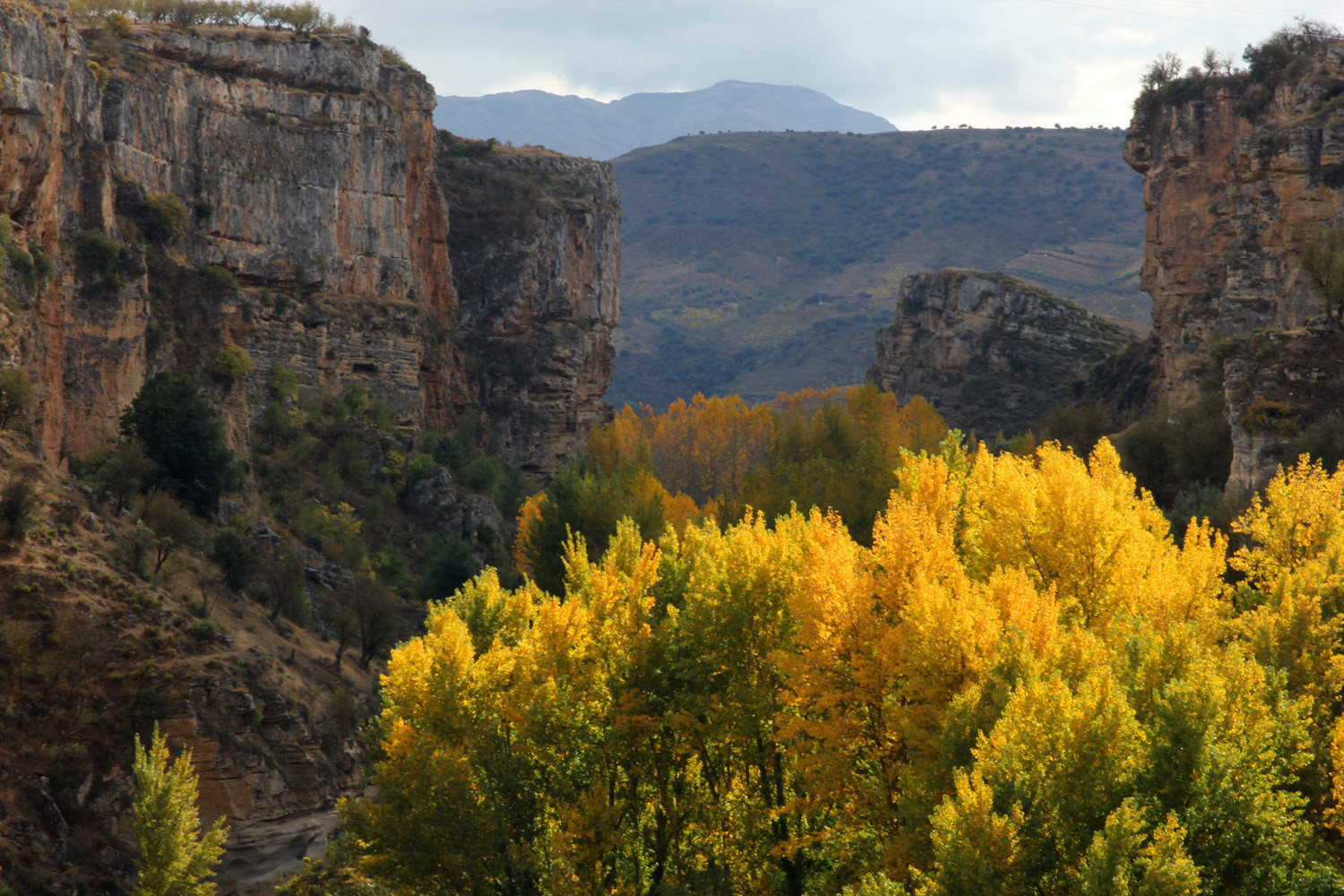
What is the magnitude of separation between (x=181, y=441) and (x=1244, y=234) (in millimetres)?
43436

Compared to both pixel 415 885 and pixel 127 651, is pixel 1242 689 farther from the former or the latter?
pixel 127 651

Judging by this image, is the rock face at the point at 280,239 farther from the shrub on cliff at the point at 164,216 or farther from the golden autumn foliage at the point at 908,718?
the golden autumn foliage at the point at 908,718

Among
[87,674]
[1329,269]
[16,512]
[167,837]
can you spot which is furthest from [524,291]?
[167,837]

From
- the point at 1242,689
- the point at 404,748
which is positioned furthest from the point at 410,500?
the point at 1242,689

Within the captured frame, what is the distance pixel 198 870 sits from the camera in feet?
90.7

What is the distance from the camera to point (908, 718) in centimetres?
1848

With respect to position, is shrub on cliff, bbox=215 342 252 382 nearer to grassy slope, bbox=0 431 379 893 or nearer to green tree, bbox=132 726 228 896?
grassy slope, bbox=0 431 379 893

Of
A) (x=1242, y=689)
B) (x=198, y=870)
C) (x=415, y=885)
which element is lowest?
(x=198, y=870)

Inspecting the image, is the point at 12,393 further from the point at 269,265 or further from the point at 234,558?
the point at 269,265

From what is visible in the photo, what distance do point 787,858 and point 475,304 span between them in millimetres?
66490

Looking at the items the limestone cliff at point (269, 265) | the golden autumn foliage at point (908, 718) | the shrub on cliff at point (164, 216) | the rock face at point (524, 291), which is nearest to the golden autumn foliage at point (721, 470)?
the rock face at point (524, 291)

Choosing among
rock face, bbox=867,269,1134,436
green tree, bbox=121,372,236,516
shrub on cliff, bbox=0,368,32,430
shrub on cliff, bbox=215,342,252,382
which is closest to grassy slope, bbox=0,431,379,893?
shrub on cliff, bbox=0,368,32,430

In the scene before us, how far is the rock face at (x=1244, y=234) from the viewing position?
38.7m

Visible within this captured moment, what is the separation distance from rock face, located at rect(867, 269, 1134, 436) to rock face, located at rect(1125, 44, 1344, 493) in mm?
21723
